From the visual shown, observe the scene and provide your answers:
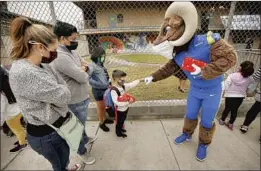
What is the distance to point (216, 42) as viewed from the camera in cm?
173

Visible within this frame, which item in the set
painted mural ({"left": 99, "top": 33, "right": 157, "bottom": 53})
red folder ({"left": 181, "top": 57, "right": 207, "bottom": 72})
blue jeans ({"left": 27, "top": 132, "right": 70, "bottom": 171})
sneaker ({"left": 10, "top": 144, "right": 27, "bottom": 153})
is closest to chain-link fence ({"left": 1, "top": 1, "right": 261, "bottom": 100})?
painted mural ({"left": 99, "top": 33, "right": 157, "bottom": 53})

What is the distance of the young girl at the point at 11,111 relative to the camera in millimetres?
1990

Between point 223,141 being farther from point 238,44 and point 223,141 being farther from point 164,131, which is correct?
point 238,44

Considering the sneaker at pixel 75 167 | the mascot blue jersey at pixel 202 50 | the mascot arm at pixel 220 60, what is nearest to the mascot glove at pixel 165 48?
the mascot blue jersey at pixel 202 50

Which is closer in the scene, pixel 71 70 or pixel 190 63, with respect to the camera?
pixel 71 70

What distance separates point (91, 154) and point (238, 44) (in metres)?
3.65

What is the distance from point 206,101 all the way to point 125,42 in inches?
88.2

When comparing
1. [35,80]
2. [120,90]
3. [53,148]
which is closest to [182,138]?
[120,90]

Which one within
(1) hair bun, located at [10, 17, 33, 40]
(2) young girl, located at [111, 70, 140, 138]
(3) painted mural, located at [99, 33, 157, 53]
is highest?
(1) hair bun, located at [10, 17, 33, 40]

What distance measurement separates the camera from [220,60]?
169 cm

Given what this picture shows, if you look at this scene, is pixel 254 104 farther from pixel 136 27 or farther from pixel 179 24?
pixel 136 27

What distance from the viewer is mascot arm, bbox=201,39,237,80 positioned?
168cm

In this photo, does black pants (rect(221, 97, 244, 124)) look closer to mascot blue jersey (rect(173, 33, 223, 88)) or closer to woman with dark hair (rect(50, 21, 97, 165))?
mascot blue jersey (rect(173, 33, 223, 88))

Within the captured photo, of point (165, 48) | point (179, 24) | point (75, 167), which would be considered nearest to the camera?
point (179, 24)
